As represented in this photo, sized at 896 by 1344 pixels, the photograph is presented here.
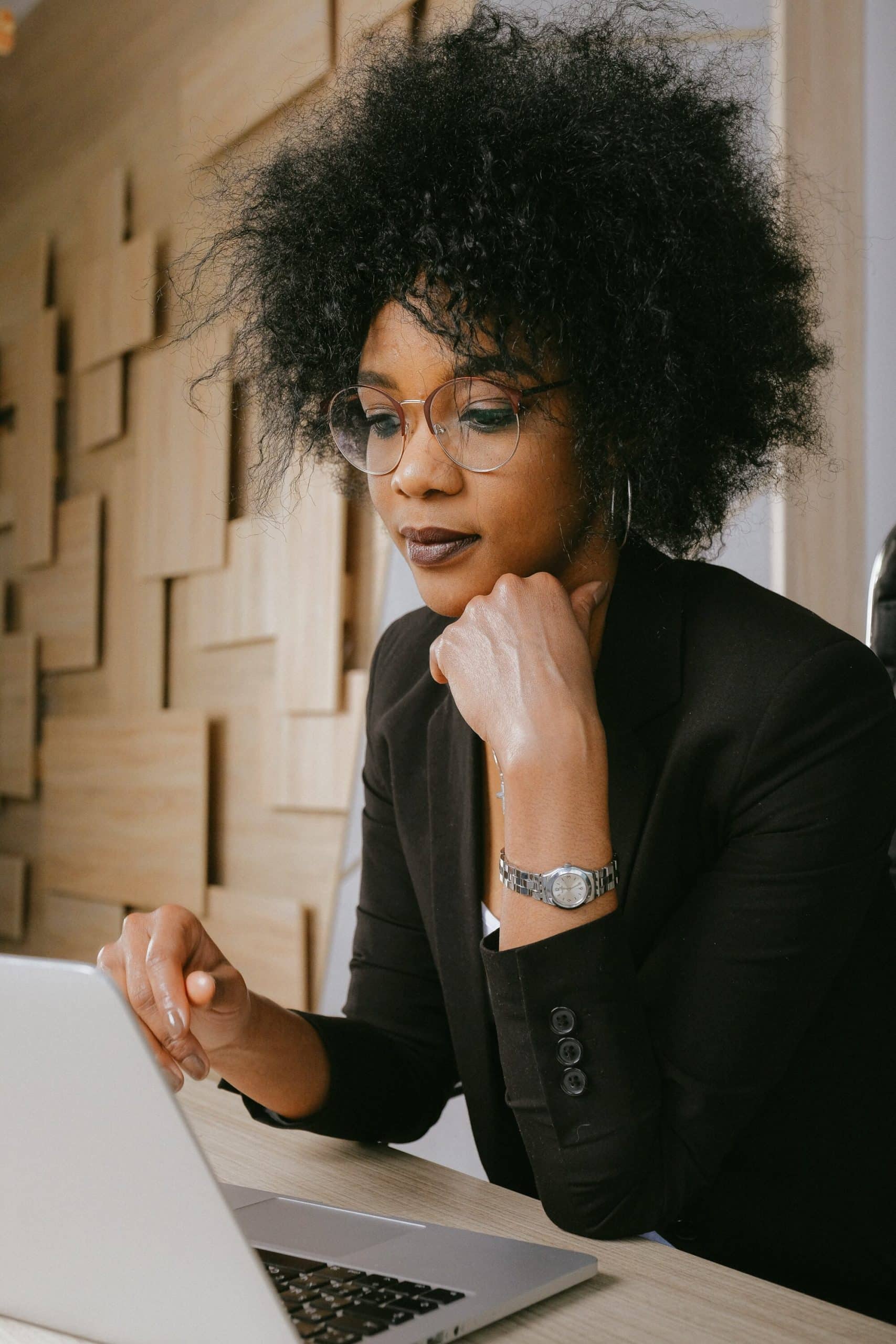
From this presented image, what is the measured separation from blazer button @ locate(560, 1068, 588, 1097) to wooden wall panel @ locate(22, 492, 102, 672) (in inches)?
96.3

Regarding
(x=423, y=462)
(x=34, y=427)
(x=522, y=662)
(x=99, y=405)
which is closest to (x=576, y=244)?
(x=423, y=462)

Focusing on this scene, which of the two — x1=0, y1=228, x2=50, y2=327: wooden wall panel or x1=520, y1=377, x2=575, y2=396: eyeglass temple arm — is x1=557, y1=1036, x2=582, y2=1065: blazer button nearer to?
x1=520, y1=377, x2=575, y2=396: eyeglass temple arm

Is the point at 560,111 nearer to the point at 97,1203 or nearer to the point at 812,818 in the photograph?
the point at 812,818

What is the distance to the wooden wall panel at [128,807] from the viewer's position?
2650mm

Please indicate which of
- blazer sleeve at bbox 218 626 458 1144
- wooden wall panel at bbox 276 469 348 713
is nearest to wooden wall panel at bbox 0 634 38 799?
wooden wall panel at bbox 276 469 348 713

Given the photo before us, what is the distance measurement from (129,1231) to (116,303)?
275 centimetres

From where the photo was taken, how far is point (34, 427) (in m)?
3.28

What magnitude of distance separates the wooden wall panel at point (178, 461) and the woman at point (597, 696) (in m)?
1.46

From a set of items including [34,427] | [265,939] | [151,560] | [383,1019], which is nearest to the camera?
[383,1019]

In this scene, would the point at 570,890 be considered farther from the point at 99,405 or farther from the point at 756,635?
the point at 99,405

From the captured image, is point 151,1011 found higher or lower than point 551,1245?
higher

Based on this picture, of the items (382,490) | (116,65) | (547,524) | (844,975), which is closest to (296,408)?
(382,490)

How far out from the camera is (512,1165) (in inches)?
42.0

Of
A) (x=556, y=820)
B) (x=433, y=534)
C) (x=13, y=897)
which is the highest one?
(x=433, y=534)
